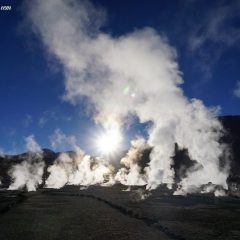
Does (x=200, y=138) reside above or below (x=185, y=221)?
above

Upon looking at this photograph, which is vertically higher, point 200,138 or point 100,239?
point 200,138

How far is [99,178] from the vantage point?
194 m

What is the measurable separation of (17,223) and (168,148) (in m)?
110

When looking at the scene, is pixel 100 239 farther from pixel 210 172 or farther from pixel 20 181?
pixel 20 181

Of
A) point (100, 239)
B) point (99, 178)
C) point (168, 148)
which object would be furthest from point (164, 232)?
point (99, 178)

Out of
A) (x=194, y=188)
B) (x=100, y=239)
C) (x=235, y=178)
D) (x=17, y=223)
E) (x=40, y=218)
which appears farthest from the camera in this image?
(x=235, y=178)

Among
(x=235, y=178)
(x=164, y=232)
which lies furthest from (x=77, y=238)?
(x=235, y=178)

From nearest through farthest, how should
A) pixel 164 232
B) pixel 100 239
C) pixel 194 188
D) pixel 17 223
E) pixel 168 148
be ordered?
pixel 100 239, pixel 164 232, pixel 17 223, pixel 194 188, pixel 168 148

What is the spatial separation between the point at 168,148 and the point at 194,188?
1218 inches

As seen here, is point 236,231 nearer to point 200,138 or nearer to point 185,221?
point 185,221

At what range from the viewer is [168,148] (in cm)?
14938

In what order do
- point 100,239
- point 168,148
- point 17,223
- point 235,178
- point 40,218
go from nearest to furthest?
point 100,239
point 17,223
point 40,218
point 168,148
point 235,178

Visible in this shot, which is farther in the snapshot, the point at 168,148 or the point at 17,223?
the point at 168,148

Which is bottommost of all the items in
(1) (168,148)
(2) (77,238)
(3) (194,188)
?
(2) (77,238)
